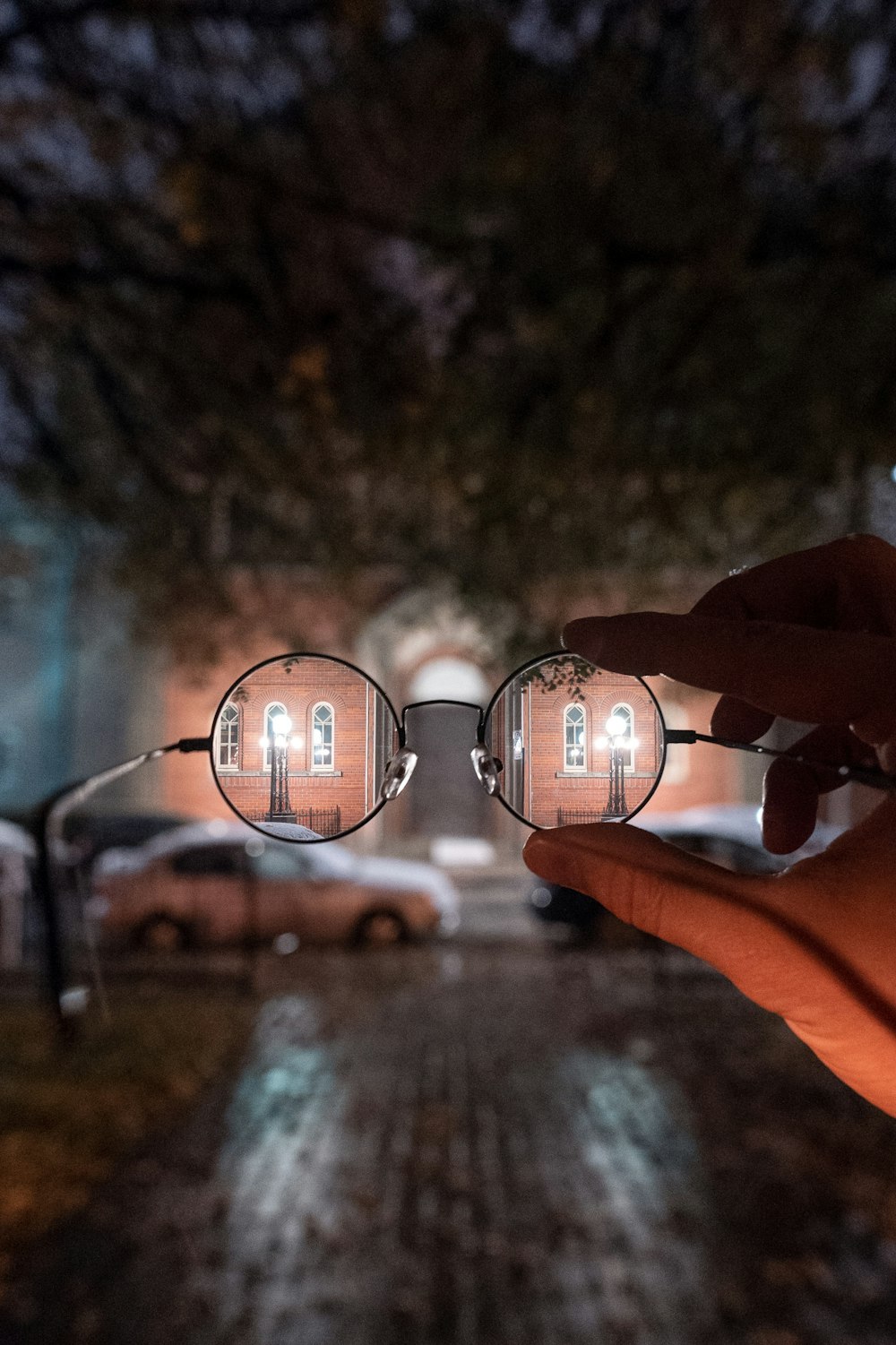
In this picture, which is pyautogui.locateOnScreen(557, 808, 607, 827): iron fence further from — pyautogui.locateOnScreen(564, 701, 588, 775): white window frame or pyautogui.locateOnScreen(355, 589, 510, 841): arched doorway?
pyautogui.locateOnScreen(355, 589, 510, 841): arched doorway

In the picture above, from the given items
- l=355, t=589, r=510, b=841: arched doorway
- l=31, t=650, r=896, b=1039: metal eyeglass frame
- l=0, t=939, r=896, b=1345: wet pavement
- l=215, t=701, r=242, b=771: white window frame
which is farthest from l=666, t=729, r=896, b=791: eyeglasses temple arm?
l=0, t=939, r=896, b=1345: wet pavement

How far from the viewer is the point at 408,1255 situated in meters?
4.43

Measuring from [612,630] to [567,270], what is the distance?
593cm

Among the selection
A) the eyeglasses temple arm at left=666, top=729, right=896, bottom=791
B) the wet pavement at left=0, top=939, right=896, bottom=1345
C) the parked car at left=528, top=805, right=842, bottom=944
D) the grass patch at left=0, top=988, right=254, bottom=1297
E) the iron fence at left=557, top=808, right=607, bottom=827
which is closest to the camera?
the eyeglasses temple arm at left=666, top=729, right=896, bottom=791

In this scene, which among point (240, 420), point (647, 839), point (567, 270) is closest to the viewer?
point (647, 839)

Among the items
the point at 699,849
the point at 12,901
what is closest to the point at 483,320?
the point at 699,849

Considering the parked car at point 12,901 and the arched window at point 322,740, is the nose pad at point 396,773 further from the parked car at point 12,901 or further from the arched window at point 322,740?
the parked car at point 12,901

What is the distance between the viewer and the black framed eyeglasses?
142cm

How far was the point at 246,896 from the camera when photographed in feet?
32.6

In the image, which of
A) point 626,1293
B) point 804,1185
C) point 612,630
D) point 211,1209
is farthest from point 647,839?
point 804,1185

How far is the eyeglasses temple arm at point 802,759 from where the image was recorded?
112 cm

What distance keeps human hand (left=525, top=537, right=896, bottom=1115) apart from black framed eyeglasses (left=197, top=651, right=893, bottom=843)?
15 cm

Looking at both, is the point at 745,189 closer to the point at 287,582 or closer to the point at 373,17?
the point at 373,17

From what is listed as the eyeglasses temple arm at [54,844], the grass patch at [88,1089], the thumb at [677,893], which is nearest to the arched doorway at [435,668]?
the grass patch at [88,1089]
